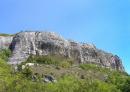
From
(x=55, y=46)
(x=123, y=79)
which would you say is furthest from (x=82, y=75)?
(x=55, y=46)

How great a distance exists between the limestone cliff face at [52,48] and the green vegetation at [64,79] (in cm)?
198

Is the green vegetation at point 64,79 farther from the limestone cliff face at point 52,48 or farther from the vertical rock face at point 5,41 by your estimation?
the vertical rock face at point 5,41

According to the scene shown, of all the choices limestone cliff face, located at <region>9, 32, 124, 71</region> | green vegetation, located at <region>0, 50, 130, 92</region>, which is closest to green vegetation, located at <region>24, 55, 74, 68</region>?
green vegetation, located at <region>0, 50, 130, 92</region>

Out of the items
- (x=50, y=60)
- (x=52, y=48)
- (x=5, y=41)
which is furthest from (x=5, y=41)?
(x=50, y=60)

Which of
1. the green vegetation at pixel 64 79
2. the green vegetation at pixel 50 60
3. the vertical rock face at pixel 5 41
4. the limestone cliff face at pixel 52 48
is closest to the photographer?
the green vegetation at pixel 64 79

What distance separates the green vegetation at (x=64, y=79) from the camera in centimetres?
6638

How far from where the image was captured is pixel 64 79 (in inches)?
3120

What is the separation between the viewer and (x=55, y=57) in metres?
93.9

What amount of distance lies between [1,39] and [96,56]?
58.9ft

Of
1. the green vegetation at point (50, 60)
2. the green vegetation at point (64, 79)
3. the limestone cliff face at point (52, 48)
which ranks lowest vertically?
the green vegetation at point (64, 79)

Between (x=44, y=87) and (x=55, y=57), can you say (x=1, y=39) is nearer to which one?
(x=55, y=57)

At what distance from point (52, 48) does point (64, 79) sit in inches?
667

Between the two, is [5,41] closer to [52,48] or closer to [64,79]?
[52,48]

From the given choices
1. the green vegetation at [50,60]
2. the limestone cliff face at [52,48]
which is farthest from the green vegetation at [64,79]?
the limestone cliff face at [52,48]
